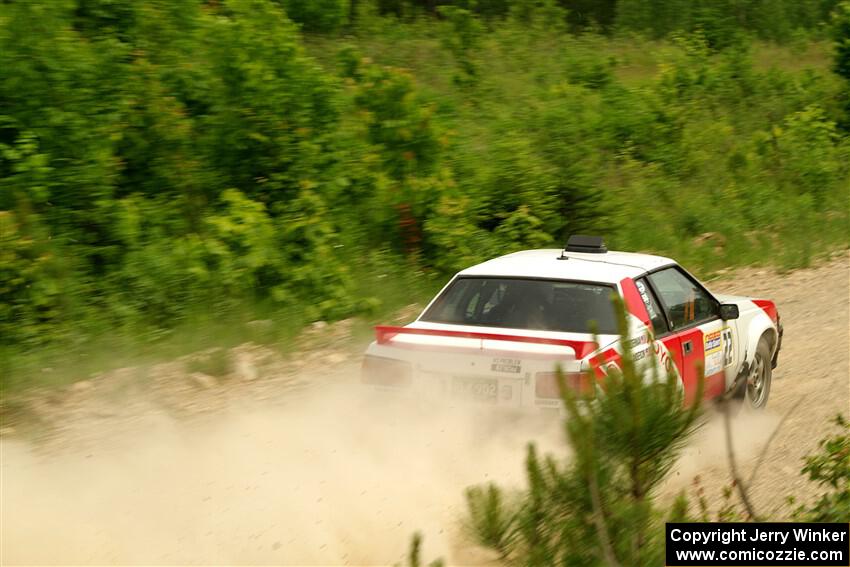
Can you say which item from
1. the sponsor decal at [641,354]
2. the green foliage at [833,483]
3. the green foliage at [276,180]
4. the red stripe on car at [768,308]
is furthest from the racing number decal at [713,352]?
the green foliage at [276,180]

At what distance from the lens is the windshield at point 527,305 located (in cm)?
648

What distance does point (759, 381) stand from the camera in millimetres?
8070

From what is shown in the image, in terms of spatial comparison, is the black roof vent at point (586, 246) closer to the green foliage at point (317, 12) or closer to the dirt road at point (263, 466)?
the dirt road at point (263, 466)

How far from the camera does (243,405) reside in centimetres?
809

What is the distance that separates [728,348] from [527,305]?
5.95 feet

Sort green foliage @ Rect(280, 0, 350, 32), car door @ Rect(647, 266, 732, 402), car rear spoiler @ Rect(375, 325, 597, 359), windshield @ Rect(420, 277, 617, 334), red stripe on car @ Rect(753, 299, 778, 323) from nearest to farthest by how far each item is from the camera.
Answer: car rear spoiler @ Rect(375, 325, 597, 359), windshield @ Rect(420, 277, 617, 334), car door @ Rect(647, 266, 732, 402), red stripe on car @ Rect(753, 299, 778, 323), green foliage @ Rect(280, 0, 350, 32)

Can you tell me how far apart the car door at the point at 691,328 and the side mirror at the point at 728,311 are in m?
0.05

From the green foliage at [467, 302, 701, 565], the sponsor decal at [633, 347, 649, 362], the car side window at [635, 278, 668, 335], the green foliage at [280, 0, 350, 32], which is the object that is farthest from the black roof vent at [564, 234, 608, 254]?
the green foliage at [280, 0, 350, 32]

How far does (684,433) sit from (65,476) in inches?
159

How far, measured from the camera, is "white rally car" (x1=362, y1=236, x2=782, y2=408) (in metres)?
5.89

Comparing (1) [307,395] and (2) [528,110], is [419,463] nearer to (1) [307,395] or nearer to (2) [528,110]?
(1) [307,395]

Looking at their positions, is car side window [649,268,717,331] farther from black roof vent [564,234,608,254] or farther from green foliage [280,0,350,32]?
green foliage [280,0,350,32]

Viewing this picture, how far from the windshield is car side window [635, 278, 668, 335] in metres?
0.32

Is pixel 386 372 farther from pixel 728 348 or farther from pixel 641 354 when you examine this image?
pixel 728 348
